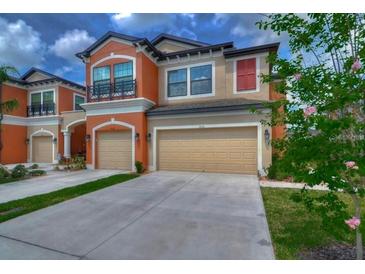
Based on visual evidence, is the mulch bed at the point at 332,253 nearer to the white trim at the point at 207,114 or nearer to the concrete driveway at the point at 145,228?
the concrete driveway at the point at 145,228

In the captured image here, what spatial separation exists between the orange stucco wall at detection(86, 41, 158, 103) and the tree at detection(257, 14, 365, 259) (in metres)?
8.86

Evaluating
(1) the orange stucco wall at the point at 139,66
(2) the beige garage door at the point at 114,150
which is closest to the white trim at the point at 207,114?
(1) the orange stucco wall at the point at 139,66

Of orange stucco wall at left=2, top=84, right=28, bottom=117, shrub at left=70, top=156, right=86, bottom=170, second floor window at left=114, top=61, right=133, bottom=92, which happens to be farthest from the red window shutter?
orange stucco wall at left=2, top=84, right=28, bottom=117

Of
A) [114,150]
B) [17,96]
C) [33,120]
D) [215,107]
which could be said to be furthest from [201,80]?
[17,96]

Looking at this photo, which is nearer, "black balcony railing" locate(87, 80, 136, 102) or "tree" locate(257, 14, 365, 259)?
"tree" locate(257, 14, 365, 259)

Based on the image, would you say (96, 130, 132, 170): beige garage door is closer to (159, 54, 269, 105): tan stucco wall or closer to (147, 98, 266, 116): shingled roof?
(147, 98, 266, 116): shingled roof

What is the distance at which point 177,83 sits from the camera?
12531 millimetres

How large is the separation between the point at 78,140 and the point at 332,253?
18087 mm

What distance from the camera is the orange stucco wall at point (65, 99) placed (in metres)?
16.0

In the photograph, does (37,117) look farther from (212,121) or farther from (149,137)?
(212,121)

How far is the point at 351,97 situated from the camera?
7.63 ft

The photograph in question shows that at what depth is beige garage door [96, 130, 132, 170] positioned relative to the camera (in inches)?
454

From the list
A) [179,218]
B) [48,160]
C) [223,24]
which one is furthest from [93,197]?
[48,160]
